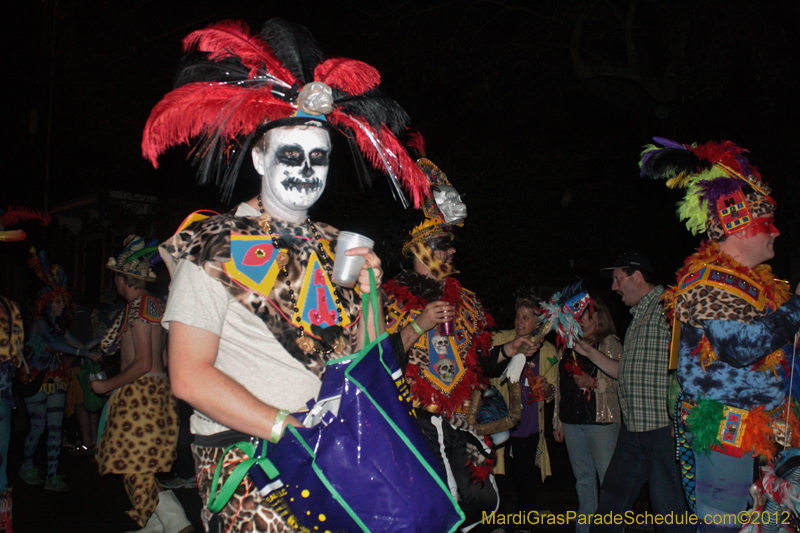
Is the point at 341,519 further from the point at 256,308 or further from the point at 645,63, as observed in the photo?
the point at 645,63

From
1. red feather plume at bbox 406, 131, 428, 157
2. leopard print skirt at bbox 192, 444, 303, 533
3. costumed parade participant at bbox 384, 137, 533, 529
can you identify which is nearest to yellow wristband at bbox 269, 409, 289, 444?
leopard print skirt at bbox 192, 444, 303, 533

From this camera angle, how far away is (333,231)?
234cm

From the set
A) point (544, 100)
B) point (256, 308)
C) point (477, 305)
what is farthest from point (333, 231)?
point (544, 100)

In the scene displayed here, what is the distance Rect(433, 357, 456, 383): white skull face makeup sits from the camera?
3.92 meters

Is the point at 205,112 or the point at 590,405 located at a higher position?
the point at 205,112

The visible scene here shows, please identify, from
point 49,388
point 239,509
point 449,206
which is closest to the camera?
point 239,509

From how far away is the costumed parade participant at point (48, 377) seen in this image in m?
6.62

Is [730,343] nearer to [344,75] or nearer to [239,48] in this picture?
[344,75]

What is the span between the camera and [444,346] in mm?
4051

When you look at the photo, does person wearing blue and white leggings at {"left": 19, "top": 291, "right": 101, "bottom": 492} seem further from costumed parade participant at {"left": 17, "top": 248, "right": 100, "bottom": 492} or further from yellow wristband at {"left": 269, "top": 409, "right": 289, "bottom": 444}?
yellow wristband at {"left": 269, "top": 409, "right": 289, "bottom": 444}

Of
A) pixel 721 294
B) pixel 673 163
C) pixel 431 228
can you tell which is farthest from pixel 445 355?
pixel 673 163

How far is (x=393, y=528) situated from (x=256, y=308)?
791 millimetres

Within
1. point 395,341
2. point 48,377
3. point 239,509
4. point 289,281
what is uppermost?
point 289,281

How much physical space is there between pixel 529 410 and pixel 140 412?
10.8 ft
